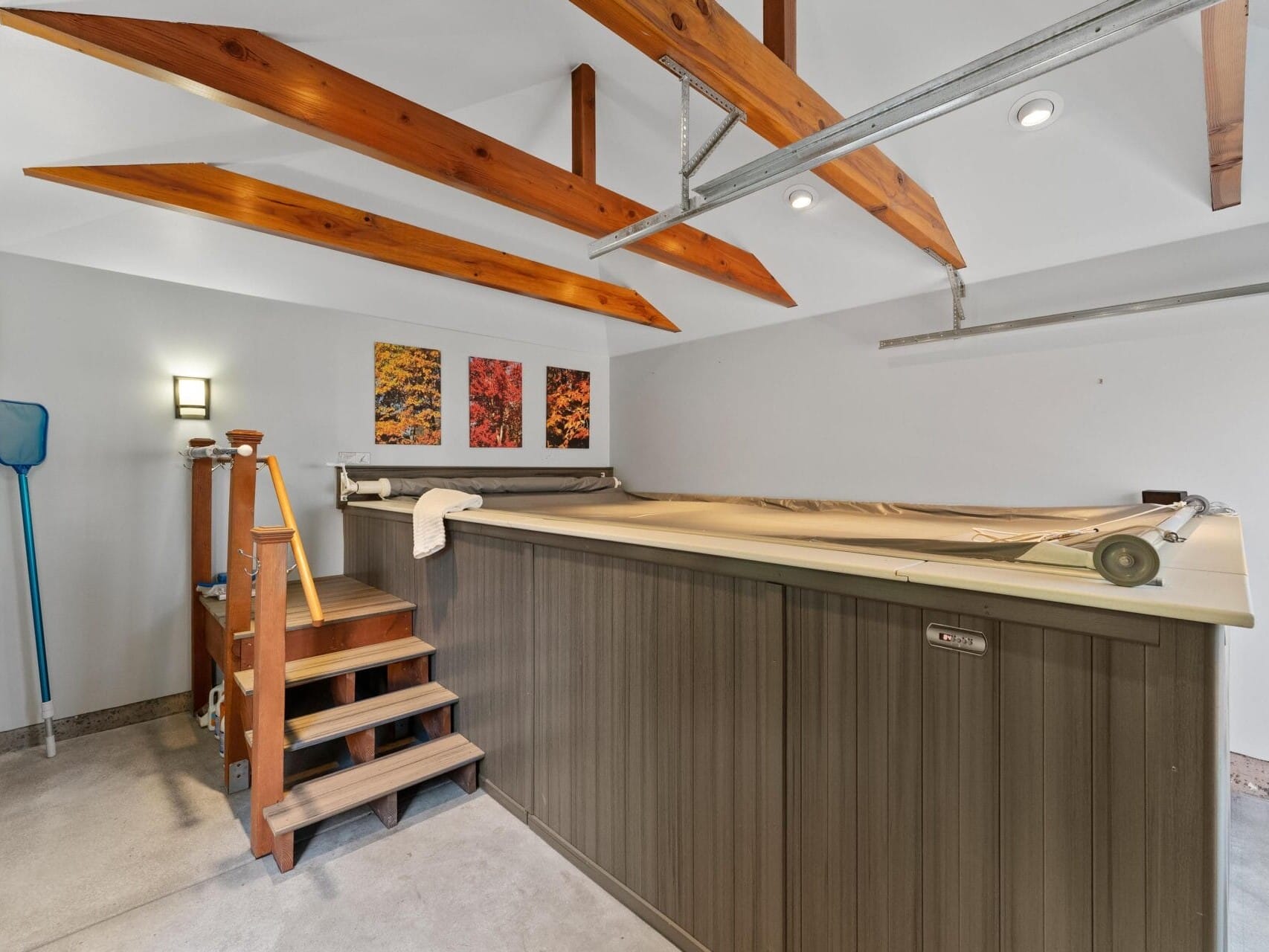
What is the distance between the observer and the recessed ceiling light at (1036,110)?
221cm

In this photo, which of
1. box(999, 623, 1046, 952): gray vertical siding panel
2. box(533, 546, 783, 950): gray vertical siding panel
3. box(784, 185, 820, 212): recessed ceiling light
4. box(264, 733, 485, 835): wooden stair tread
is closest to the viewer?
box(999, 623, 1046, 952): gray vertical siding panel

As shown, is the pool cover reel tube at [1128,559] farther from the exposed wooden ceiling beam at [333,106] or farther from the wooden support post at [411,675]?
the wooden support post at [411,675]

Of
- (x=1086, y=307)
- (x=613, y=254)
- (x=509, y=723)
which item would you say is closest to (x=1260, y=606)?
(x=1086, y=307)

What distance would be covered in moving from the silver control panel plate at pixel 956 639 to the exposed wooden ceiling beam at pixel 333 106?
227 centimetres

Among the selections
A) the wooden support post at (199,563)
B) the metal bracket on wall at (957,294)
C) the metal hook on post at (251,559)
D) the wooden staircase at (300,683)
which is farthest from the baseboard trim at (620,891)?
the metal bracket on wall at (957,294)

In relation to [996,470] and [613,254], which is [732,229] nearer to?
[613,254]

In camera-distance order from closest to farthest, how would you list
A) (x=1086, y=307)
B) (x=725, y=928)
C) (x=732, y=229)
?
(x=725, y=928) → (x=1086, y=307) → (x=732, y=229)

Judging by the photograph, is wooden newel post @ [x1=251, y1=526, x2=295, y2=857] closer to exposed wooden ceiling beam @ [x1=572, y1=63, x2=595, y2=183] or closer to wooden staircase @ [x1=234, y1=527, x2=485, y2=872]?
wooden staircase @ [x1=234, y1=527, x2=485, y2=872]

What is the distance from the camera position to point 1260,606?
8.36 feet

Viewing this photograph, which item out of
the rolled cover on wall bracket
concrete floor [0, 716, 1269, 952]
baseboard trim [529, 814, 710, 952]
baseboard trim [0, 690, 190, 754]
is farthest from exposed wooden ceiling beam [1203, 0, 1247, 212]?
baseboard trim [0, 690, 190, 754]

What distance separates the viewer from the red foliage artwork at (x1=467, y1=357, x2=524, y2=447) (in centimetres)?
424

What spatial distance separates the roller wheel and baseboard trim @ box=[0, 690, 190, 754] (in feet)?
13.5

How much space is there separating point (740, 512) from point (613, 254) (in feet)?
6.96

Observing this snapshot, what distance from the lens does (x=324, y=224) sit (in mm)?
2855
